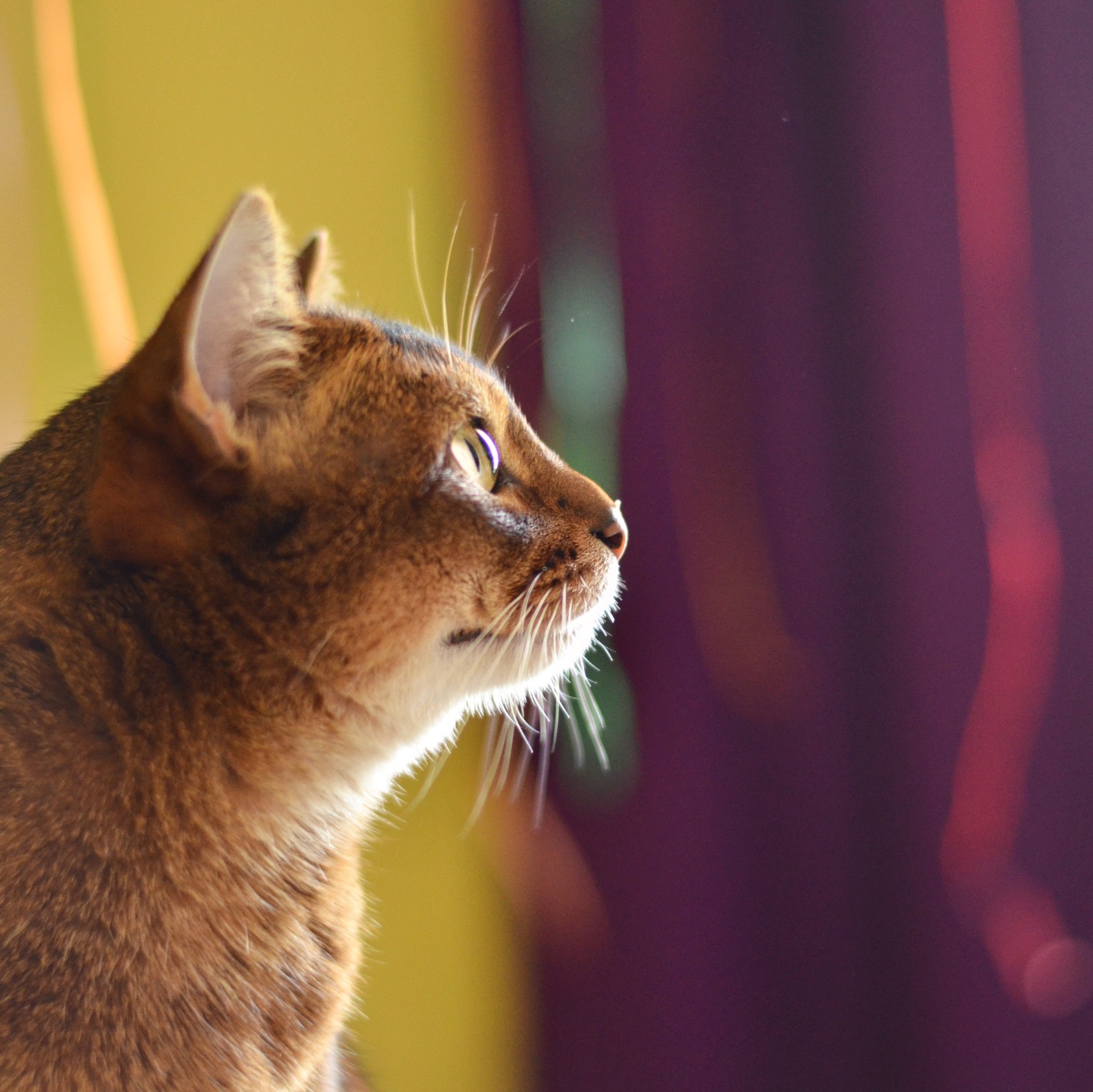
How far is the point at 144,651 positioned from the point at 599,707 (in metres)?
0.66

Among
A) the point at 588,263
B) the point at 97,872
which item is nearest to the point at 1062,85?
the point at 588,263

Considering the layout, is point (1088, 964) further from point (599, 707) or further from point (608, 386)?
point (608, 386)

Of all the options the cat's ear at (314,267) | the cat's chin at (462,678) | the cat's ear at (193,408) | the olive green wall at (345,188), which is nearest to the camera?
the cat's ear at (193,408)

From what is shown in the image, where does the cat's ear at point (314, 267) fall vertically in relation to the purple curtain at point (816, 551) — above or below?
above

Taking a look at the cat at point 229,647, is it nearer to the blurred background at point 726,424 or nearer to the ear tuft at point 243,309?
the ear tuft at point 243,309

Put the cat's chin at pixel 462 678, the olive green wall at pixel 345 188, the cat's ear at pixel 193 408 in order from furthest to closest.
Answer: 1. the olive green wall at pixel 345 188
2. the cat's chin at pixel 462 678
3. the cat's ear at pixel 193 408

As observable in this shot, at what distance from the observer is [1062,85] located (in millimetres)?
908

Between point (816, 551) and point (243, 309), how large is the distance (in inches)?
27.1

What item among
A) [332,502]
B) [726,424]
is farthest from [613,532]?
[726,424]

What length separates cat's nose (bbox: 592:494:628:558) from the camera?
738mm

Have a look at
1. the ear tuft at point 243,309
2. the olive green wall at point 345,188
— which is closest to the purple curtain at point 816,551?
the olive green wall at point 345,188

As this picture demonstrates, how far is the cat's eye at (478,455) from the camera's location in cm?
67

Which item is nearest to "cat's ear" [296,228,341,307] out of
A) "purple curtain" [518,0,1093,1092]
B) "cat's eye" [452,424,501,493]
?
"cat's eye" [452,424,501,493]

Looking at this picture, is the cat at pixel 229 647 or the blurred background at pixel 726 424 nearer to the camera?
the cat at pixel 229 647
